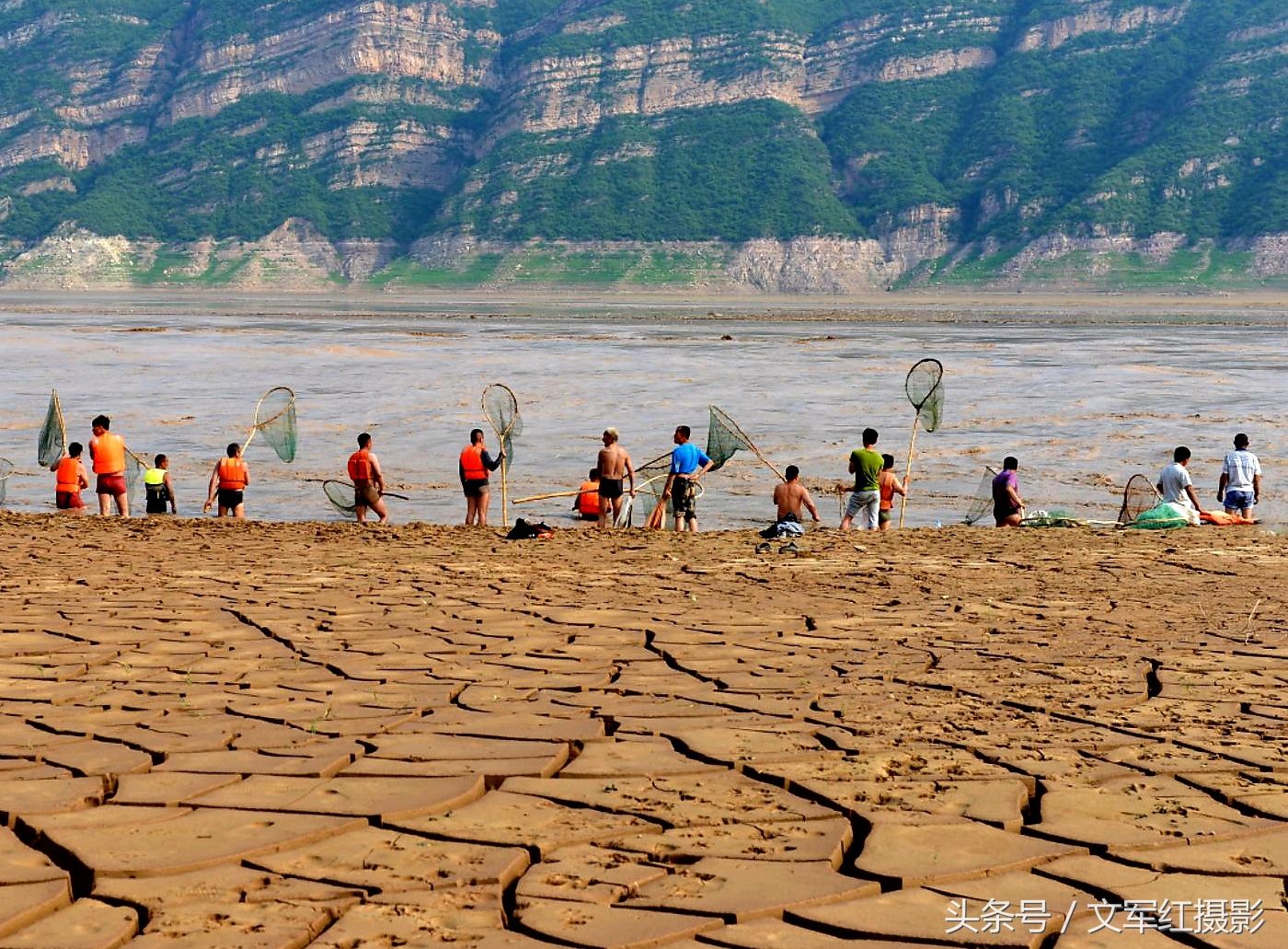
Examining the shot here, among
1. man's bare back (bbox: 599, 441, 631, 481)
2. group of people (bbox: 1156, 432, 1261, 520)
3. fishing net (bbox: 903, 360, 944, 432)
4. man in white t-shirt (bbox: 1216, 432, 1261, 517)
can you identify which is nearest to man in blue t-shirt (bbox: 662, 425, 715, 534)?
man's bare back (bbox: 599, 441, 631, 481)

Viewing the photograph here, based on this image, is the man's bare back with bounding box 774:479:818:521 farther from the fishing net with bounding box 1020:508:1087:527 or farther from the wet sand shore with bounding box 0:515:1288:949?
the wet sand shore with bounding box 0:515:1288:949

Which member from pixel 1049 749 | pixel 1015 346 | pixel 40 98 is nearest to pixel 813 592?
pixel 1049 749

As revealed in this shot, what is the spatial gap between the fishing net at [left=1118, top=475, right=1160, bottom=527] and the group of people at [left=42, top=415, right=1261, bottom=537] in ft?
1.11

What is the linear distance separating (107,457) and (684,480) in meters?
6.62

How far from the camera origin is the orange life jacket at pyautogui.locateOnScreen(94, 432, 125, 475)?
661 inches

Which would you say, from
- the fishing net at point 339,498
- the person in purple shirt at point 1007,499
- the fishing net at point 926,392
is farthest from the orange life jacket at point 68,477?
the person in purple shirt at point 1007,499

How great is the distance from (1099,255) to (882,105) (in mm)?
46733

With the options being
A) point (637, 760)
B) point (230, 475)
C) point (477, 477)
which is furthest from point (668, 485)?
point (637, 760)

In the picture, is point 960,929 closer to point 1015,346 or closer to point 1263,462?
point 1263,462

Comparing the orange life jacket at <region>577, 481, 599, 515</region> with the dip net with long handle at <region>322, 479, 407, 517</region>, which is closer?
the orange life jacket at <region>577, 481, 599, 515</region>

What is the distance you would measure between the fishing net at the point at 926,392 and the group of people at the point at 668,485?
1749 millimetres

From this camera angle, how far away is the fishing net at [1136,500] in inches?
630

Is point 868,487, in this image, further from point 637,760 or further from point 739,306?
point 739,306

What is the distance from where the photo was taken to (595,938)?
164 inches
